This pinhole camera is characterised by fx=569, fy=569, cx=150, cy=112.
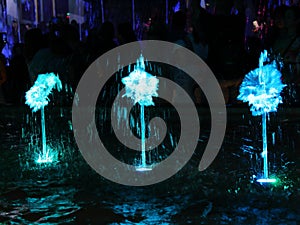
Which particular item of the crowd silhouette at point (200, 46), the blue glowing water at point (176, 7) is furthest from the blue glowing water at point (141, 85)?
the blue glowing water at point (176, 7)

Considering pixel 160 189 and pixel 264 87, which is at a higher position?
pixel 264 87

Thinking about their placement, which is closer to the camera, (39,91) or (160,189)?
(160,189)

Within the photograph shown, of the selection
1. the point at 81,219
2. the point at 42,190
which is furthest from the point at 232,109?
the point at 81,219

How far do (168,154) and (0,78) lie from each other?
5.13 m

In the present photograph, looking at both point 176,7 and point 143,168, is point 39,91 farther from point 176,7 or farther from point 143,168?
point 176,7

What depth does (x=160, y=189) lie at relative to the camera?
16.0 ft

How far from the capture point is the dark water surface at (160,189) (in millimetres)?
4078

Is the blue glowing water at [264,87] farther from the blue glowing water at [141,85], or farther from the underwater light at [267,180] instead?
the blue glowing water at [141,85]

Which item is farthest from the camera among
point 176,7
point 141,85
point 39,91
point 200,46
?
point 176,7

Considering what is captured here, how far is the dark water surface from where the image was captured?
13.4 ft

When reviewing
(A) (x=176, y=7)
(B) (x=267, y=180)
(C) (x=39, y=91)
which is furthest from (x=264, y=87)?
(A) (x=176, y=7)

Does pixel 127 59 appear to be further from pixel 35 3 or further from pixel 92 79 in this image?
pixel 35 3

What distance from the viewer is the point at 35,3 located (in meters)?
21.7

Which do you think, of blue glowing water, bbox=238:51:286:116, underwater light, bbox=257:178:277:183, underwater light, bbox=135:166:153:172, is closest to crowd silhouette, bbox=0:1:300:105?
blue glowing water, bbox=238:51:286:116
